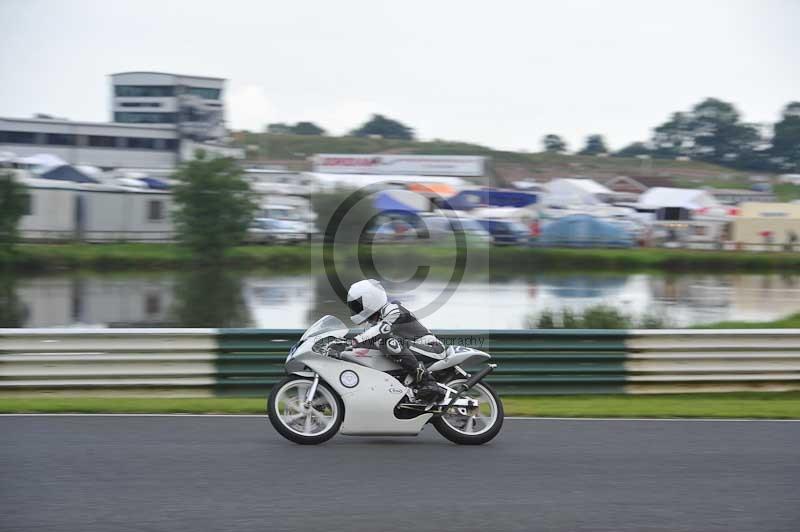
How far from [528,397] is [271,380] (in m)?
3.44

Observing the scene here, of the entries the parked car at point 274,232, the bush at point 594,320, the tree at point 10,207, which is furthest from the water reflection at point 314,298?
the parked car at point 274,232

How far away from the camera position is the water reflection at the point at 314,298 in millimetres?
26062

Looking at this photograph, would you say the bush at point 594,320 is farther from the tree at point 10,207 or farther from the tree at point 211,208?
the tree at point 10,207

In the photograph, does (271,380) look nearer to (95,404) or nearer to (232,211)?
(95,404)

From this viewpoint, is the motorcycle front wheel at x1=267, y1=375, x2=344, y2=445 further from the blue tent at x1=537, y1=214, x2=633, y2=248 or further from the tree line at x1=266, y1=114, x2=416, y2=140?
the tree line at x1=266, y1=114, x2=416, y2=140

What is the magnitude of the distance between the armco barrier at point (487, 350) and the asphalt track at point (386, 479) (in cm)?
195

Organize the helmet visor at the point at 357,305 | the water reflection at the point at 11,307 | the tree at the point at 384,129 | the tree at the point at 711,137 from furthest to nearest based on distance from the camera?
the tree at the point at 711,137, the tree at the point at 384,129, the water reflection at the point at 11,307, the helmet visor at the point at 357,305

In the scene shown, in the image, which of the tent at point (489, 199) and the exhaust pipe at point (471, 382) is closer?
the exhaust pipe at point (471, 382)

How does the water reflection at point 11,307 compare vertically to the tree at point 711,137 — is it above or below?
below

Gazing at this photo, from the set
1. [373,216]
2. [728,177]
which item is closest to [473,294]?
[373,216]

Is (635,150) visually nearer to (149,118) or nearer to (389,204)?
(149,118)

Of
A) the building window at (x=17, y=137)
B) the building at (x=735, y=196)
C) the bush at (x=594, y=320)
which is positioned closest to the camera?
the bush at (x=594, y=320)

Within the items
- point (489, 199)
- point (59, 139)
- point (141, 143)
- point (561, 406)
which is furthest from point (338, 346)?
point (141, 143)

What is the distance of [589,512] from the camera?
644 centimetres
